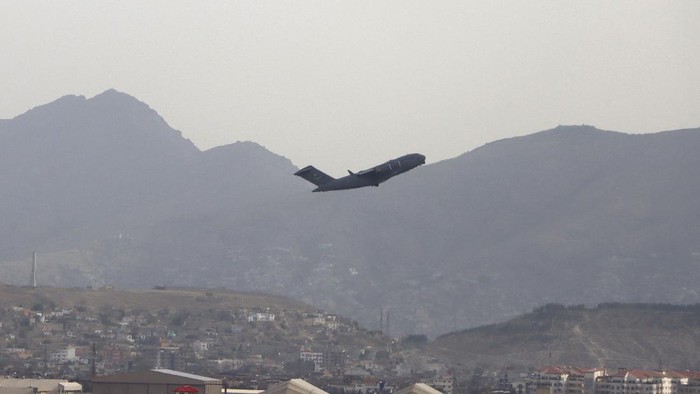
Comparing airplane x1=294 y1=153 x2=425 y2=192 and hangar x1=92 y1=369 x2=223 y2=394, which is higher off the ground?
airplane x1=294 y1=153 x2=425 y2=192

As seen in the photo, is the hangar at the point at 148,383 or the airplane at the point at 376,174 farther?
the airplane at the point at 376,174

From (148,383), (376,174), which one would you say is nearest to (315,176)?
(376,174)

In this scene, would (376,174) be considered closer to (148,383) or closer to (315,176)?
(315,176)

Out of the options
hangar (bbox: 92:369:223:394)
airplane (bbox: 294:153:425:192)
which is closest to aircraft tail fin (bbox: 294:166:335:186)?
airplane (bbox: 294:153:425:192)

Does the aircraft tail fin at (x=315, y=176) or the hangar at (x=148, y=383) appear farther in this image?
the aircraft tail fin at (x=315, y=176)

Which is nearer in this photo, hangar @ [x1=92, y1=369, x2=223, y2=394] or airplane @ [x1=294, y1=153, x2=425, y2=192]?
hangar @ [x1=92, y1=369, x2=223, y2=394]

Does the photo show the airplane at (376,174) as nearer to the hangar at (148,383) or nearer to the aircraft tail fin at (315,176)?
the aircraft tail fin at (315,176)

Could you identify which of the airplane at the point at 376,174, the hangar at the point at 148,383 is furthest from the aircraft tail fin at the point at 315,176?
the hangar at the point at 148,383

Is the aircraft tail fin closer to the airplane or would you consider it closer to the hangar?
the airplane

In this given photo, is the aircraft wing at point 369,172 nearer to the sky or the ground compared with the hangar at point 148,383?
nearer to the sky

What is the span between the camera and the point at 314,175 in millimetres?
178000

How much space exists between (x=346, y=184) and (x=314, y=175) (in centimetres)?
883

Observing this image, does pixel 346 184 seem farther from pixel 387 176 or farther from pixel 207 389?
pixel 207 389

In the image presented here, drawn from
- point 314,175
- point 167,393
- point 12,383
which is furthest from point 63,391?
point 314,175
